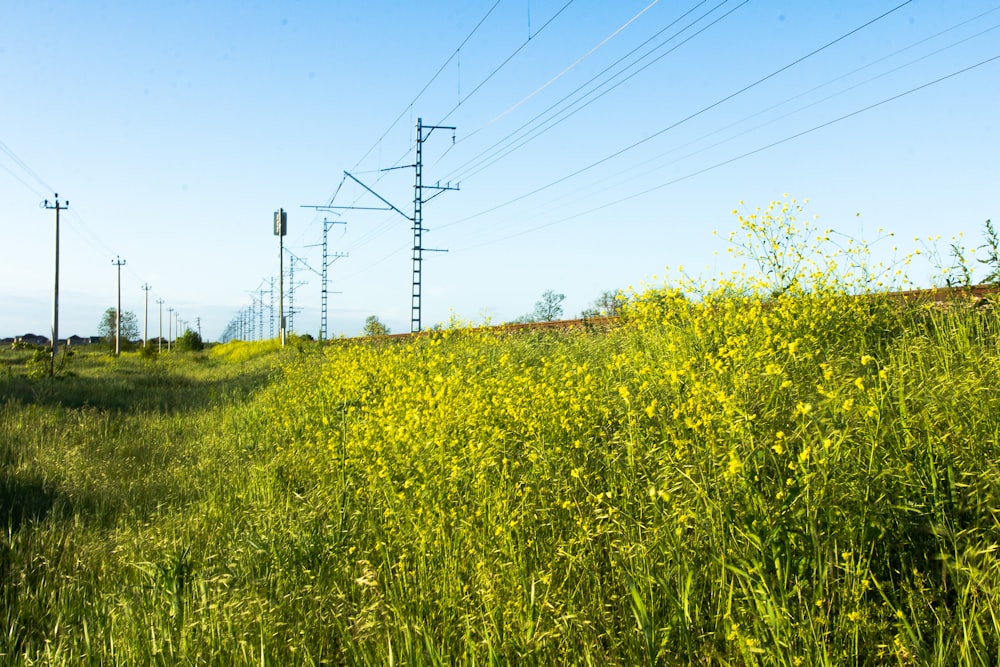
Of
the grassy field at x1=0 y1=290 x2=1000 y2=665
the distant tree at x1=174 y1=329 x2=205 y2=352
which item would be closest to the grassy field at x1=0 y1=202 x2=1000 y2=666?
the grassy field at x1=0 y1=290 x2=1000 y2=665

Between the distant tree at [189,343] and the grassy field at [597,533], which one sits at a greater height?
the distant tree at [189,343]

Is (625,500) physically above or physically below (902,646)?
above

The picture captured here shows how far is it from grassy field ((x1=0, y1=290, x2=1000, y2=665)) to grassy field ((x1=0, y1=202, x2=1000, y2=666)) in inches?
0.7

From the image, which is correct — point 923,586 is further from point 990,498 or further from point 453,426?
point 453,426

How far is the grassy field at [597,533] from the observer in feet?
8.56

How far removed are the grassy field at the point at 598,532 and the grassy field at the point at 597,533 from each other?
0.02 m

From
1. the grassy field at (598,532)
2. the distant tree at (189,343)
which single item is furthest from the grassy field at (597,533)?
the distant tree at (189,343)

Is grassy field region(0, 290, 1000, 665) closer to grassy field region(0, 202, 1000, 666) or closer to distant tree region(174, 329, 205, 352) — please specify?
grassy field region(0, 202, 1000, 666)

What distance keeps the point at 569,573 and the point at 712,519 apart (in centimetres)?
65

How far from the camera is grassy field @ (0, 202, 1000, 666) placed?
8.56 ft

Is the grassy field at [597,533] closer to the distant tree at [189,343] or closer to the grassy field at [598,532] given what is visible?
the grassy field at [598,532]

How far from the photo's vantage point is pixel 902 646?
2.43m

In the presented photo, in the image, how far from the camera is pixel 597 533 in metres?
3.08

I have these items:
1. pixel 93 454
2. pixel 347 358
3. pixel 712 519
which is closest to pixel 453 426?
pixel 712 519
